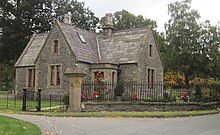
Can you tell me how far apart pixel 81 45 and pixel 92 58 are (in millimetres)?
1734

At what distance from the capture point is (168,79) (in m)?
48.6

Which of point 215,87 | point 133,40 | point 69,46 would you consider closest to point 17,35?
point 69,46

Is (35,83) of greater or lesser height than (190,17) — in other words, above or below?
below

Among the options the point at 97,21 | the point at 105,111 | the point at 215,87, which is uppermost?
the point at 97,21

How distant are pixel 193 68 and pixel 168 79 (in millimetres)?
4472

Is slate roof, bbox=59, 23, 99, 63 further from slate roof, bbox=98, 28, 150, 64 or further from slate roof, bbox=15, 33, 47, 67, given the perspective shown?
slate roof, bbox=15, 33, 47, 67

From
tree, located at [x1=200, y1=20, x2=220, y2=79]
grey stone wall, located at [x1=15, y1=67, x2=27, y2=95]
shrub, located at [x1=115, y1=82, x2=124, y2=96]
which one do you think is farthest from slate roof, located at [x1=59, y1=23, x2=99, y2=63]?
tree, located at [x1=200, y1=20, x2=220, y2=79]

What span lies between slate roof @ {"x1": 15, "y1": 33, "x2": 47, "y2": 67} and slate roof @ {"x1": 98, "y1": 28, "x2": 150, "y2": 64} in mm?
7417

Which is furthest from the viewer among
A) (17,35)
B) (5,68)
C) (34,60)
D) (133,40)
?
→ (5,68)

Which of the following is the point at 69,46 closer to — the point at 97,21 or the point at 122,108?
the point at 122,108

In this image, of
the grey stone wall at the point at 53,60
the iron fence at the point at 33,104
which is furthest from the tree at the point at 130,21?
the iron fence at the point at 33,104

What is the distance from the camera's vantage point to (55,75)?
30125 mm

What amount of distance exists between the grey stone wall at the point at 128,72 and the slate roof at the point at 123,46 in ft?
1.69

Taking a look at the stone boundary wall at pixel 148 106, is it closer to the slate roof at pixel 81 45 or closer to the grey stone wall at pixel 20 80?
the slate roof at pixel 81 45
